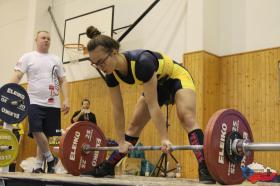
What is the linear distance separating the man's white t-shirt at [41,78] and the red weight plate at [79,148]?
1.56 feet

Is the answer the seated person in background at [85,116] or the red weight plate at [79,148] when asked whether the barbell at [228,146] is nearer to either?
the red weight plate at [79,148]

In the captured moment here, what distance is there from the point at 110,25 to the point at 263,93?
2.83 m

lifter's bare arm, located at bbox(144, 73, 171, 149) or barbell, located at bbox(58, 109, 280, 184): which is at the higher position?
lifter's bare arm, located at bbox(144, 73, 171, 149)

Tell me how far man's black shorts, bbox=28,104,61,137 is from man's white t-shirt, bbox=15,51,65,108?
5cm

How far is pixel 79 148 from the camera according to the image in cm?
337

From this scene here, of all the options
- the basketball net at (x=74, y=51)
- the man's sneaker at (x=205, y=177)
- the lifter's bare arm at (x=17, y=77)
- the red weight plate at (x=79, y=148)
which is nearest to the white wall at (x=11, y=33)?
the basketball net at (x=74, y=51)

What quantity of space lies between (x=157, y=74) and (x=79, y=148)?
1132 mm

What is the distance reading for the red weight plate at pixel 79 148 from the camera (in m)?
3.27

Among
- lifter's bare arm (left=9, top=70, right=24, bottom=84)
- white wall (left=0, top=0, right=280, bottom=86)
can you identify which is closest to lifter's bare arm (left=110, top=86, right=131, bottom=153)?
lifter's bare arm (left=9, top=70, right=24, bottom=84)

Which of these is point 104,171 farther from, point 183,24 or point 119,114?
point 183,24

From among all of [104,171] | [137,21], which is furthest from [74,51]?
[104,171]

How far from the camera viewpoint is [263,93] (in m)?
5.61

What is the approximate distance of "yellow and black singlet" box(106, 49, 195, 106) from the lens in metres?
2.44

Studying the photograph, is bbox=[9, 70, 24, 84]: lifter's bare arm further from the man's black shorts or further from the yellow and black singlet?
the yellow and black singlet
